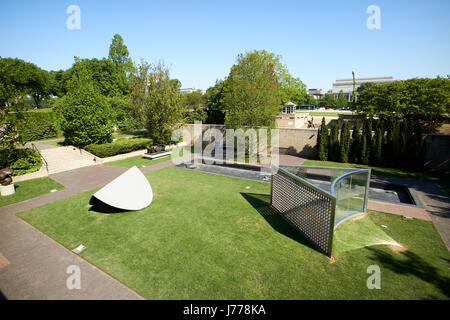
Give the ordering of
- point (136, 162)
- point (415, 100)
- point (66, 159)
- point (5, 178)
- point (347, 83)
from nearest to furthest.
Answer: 1. point (5, 178)
2. point (66, 159)
3. point (136, 162)
4. point (415, 100)
5. point (347, 83)

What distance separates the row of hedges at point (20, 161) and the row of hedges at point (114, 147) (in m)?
4.14

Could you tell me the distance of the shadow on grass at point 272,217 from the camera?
8258 mm

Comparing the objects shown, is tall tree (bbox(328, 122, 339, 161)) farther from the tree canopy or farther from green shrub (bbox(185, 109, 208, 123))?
green shrub (bbox(185, 109, 208, 123))

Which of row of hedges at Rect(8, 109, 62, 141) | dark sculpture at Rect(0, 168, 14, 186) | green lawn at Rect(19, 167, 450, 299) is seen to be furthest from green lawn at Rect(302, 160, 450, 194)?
row of hedges at Rect(8, 109, 62, 141)

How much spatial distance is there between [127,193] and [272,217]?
6529mm

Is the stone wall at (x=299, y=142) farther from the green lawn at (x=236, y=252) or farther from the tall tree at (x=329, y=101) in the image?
the tall tree at (x=329, y=101)

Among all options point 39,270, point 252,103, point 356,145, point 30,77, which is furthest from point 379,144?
point 30,77

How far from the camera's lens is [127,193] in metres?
10.3

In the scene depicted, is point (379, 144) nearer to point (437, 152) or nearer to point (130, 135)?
point (437, 152)

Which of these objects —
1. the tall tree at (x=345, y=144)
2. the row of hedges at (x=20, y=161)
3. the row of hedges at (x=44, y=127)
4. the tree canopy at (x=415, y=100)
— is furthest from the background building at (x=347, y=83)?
the row of hedges at (x=20, y=161)

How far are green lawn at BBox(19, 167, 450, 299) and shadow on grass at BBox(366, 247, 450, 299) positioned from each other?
0.03 metres

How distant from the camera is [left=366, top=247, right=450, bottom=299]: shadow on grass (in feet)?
20.0

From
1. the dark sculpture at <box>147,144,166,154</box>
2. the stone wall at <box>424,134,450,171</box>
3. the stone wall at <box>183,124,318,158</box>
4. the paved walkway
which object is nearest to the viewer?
the paved walkway
